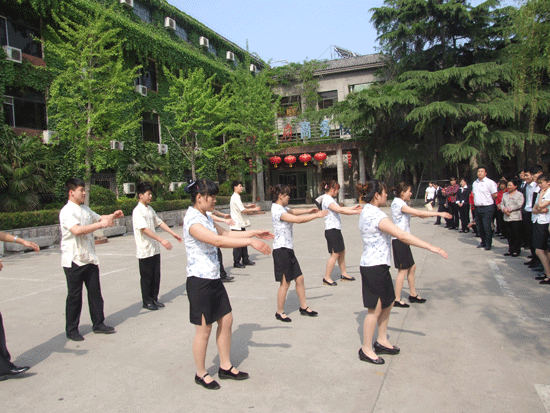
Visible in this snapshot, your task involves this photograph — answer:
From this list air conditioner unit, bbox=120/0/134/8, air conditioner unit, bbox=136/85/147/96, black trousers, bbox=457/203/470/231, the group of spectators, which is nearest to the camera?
the group of spectators

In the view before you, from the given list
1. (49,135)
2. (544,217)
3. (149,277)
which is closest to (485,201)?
(544,217)

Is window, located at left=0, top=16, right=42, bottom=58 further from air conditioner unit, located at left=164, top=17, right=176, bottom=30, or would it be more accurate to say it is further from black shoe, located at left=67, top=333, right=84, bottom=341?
black shoe, located at left=67, top=333, right=84, bottom=341

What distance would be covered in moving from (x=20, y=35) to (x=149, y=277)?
584 inches

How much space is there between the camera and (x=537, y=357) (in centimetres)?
361

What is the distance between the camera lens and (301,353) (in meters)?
3.83

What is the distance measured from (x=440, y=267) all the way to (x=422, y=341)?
3887mm

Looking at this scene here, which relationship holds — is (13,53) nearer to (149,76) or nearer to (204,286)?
(149,76)

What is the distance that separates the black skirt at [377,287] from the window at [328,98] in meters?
28.2

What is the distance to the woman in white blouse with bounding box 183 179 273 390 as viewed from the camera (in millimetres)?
3154

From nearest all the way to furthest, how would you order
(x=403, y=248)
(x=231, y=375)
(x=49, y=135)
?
(x=231, y=375)
(x=403, y=248)
(x=49, y=135)

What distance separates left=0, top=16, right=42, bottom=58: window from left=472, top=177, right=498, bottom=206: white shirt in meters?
15.5

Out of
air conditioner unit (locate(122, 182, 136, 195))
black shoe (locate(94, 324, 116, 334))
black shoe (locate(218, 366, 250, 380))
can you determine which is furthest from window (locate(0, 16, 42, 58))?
black shoe (locate(218, 366, 250, 380))

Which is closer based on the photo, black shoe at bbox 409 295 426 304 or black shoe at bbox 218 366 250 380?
black shoe at bbox 218 366 250 380

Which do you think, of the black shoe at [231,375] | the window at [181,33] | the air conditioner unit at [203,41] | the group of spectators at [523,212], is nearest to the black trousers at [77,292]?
the black shoe at [231,375]
